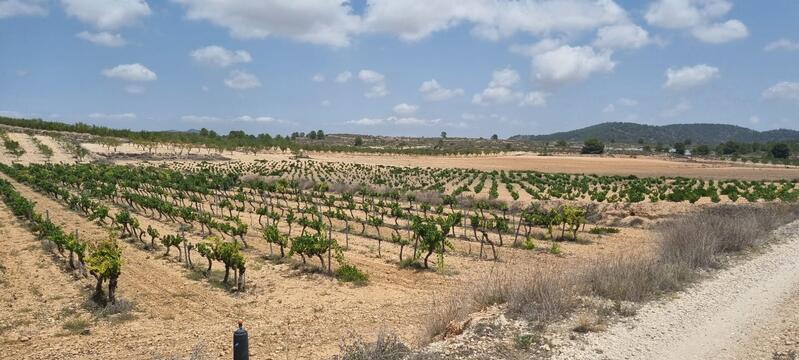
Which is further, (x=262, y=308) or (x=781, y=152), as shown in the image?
(x=781, y=152)

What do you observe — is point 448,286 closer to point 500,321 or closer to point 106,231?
point 500,321

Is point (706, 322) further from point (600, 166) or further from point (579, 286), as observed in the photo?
point (600, 166)

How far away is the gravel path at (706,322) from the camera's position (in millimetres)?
7484

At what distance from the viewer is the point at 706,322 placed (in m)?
8.59

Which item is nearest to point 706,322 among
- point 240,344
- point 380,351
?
point 380,351

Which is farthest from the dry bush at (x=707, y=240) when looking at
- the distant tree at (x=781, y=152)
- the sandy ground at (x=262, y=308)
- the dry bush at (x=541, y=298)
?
the distant tree at (x=781, y=152)

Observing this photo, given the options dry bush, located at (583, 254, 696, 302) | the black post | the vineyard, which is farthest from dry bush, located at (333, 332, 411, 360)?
dry bush, located at (583, 254, 696, 302)

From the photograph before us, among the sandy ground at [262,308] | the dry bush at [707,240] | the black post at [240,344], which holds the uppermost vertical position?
the dry bush at [707,240]

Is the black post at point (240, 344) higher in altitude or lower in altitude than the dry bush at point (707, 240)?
lower

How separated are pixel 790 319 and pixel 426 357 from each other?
20.4ft

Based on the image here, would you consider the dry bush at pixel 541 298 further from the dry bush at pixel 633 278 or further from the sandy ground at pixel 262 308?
the sandy ground at pixel 262 308

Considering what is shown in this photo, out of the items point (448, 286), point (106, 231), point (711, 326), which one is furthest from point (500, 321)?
point (106, 231)

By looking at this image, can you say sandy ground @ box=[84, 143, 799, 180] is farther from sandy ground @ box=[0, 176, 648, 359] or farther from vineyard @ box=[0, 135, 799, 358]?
sandy ground @ box=[0, 176, 648, 359]

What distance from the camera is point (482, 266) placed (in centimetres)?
1825
